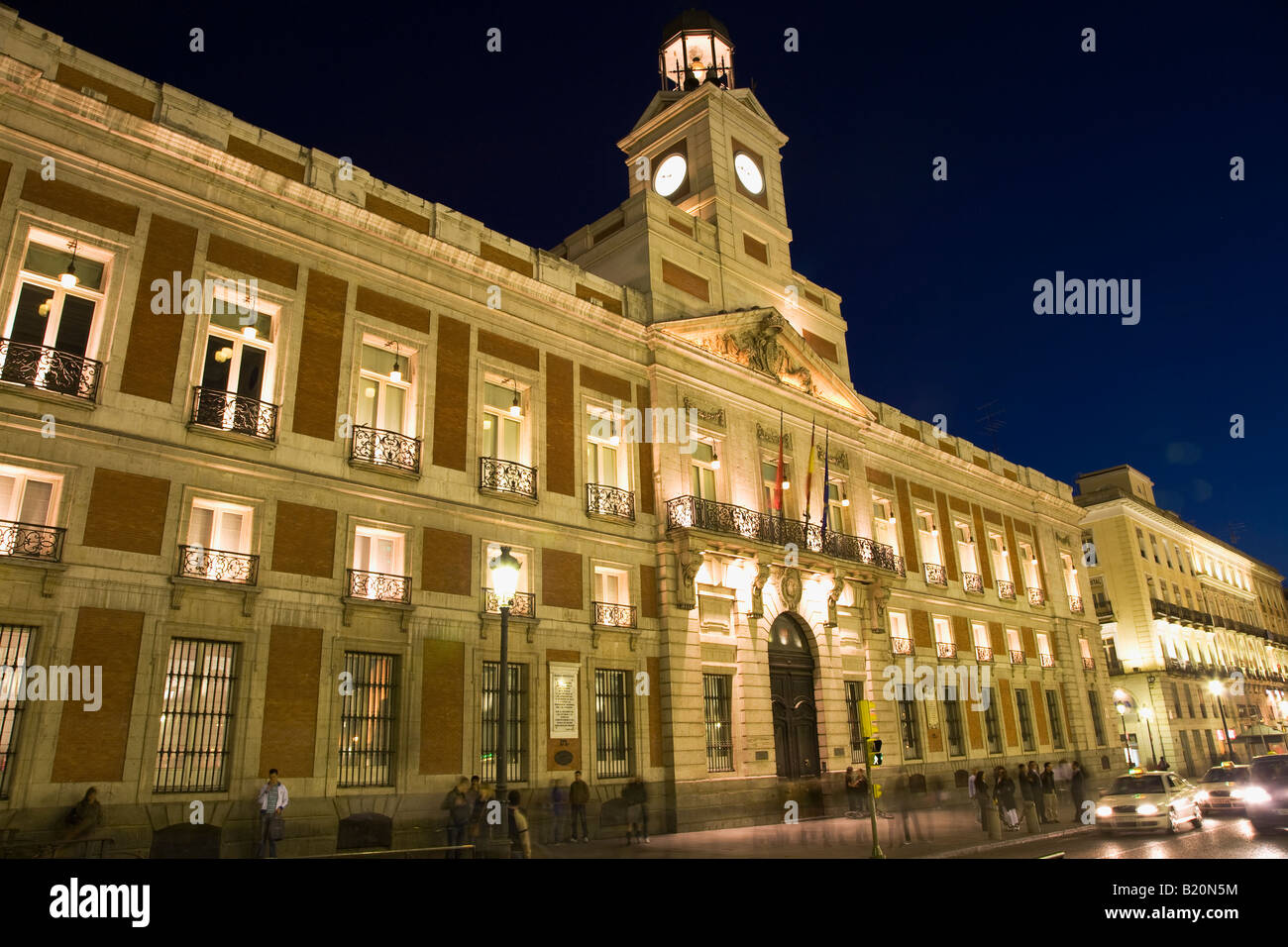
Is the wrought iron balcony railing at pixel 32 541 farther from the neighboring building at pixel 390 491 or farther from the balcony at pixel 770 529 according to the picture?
the balcony at pixel 770 529

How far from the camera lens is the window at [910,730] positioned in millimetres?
32606

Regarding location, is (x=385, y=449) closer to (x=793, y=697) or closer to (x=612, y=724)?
(x=612, y=724)

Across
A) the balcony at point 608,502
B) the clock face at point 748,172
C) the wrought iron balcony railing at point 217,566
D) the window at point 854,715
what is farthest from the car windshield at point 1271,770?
the clock face at point 748,172

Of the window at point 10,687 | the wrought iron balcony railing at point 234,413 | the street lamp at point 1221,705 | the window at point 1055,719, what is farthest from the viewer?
the street lamp at point 1221,705

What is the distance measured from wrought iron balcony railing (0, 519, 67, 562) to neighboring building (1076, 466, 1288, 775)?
50.1 m

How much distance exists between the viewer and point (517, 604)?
71.7 feet

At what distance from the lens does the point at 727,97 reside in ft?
114

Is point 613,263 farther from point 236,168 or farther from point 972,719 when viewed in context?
point 972,719

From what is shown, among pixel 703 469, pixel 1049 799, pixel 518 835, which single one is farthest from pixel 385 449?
Result: pixel 1049 799

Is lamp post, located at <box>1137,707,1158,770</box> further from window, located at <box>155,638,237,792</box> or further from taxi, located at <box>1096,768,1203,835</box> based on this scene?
window, located at <box>155,638,237,792</box>

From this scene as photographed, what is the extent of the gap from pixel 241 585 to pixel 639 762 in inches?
449

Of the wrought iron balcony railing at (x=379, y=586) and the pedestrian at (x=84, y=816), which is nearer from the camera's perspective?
the pedestrian at (x=84, y=816)

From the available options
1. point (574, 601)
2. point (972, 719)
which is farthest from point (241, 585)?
point (972, 719)

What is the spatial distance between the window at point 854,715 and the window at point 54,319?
2478 centimetres
